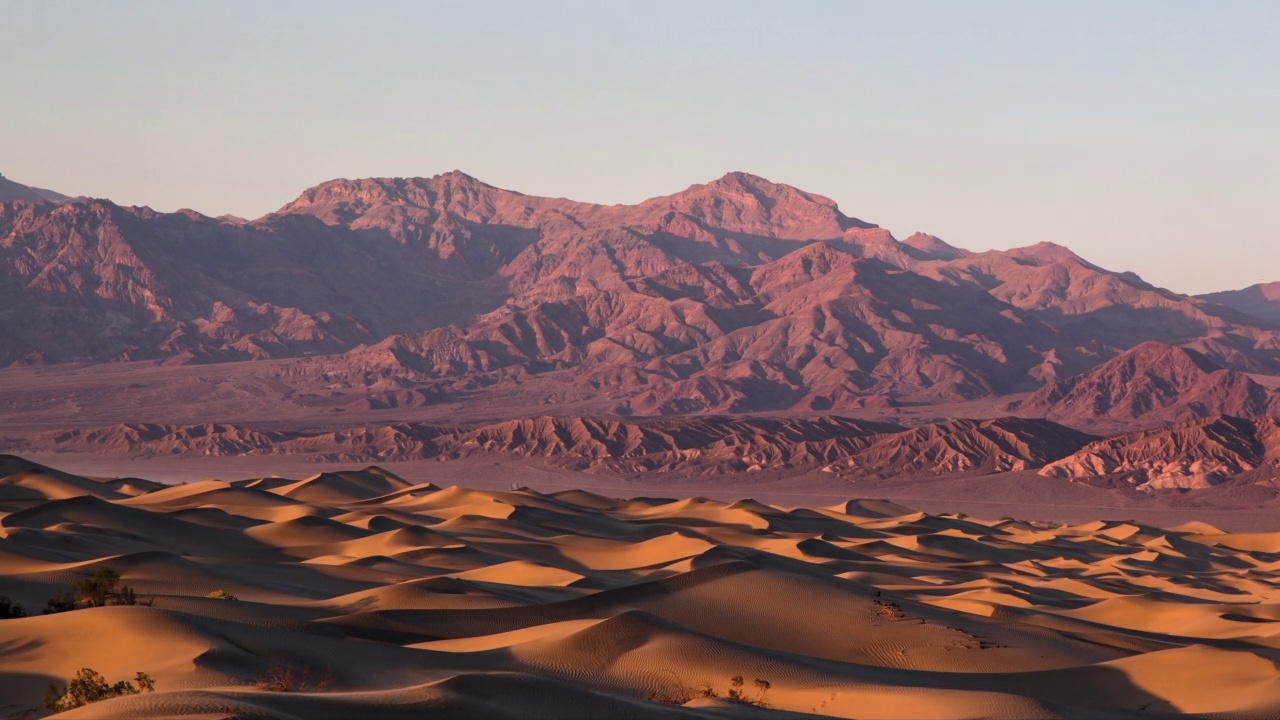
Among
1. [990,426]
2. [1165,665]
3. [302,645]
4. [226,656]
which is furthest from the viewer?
[990,426]

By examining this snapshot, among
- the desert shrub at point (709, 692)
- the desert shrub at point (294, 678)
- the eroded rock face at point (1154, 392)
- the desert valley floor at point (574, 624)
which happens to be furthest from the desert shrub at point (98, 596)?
the eroded rock face at point (1154, 392)

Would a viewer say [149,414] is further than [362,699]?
Yes

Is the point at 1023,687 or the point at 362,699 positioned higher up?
the point at 362,699

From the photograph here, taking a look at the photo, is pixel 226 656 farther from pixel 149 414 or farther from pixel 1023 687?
pixel 149 414

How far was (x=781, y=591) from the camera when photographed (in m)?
31.6

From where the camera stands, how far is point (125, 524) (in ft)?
148

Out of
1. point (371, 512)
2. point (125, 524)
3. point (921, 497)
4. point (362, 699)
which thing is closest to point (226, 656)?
point (362, 699)

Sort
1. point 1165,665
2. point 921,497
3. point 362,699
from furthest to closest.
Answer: point 921,497, point 1165,665, point 362,699

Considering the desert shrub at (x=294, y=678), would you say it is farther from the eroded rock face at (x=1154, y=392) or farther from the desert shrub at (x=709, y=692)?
the eroded rock face at (x=1154, y=392)

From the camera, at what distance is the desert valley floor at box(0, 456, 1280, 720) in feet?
66.6

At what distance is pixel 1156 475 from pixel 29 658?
388ft

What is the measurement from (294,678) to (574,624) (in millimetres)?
6707

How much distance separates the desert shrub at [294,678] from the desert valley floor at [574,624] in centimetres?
6

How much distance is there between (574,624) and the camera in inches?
1043
